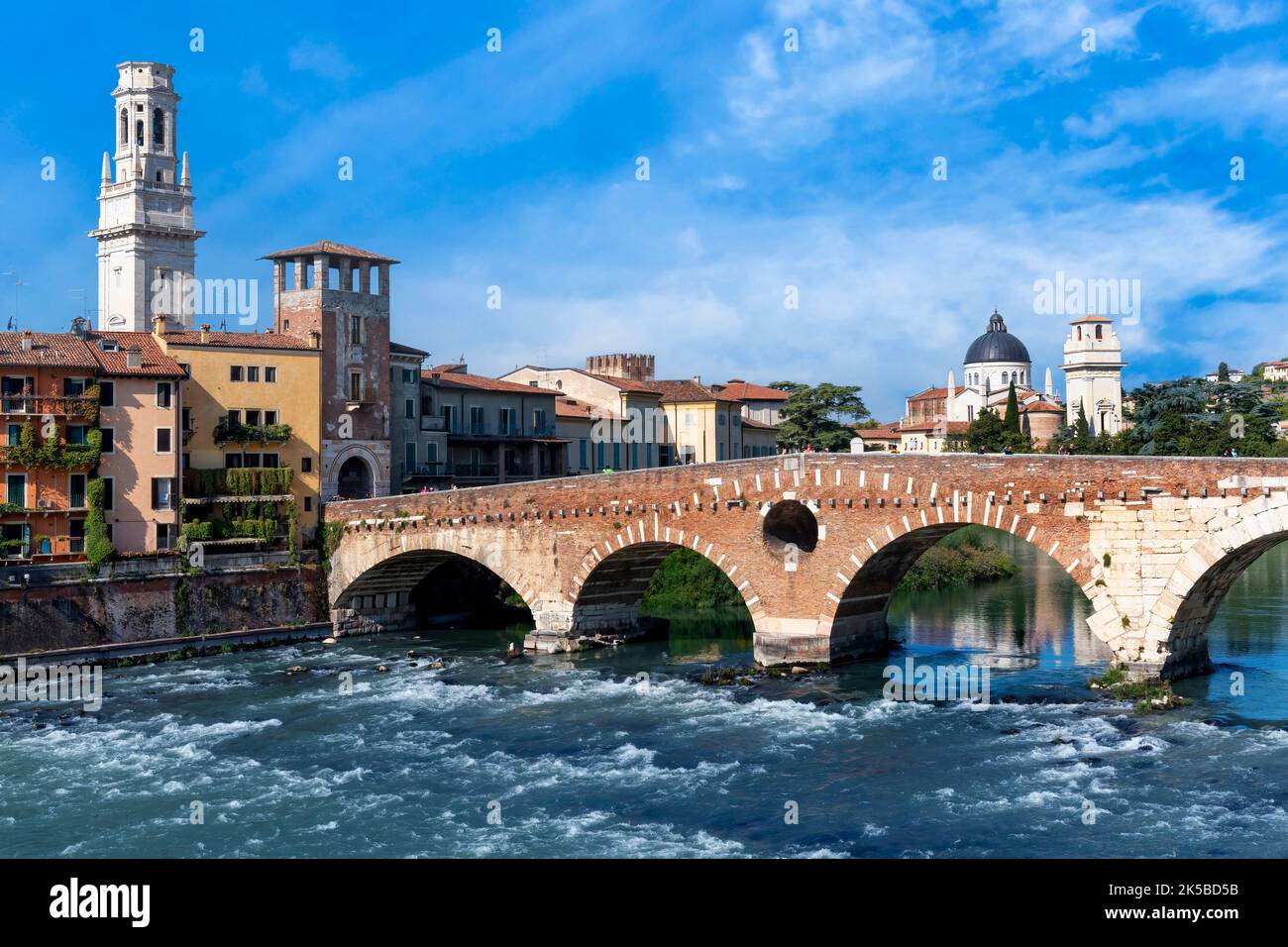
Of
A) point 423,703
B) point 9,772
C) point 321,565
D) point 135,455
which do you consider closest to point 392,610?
point 321,565

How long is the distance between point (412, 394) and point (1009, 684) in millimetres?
31512

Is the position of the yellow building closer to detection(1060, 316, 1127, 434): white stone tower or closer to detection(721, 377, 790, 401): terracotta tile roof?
detection(721, 377, 790, 401): terracotta tile roof

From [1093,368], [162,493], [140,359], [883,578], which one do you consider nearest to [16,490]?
[162,493]

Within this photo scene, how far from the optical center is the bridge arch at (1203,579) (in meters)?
28.9

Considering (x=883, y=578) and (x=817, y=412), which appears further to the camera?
(x=817, y=412)

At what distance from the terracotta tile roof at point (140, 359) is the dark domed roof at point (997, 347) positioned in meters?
125

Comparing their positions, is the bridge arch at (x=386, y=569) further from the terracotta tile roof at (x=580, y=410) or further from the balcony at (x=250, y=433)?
the terracotta tile roof at (x=580, y=410)

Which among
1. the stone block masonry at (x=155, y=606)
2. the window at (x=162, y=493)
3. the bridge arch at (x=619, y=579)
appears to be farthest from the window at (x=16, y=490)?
the bridge arch at (x=619, y=579)

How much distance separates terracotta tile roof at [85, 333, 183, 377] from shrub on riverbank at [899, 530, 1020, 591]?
96.4 feet

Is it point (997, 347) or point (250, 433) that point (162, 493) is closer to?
point (250, 433)

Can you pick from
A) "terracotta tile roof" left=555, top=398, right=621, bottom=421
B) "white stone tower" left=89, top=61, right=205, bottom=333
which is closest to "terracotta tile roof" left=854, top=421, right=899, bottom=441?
"terracotta tile roof" left=555, top=398, right=621, bottom=421

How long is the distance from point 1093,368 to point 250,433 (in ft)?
352

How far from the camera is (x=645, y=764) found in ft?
88.4
